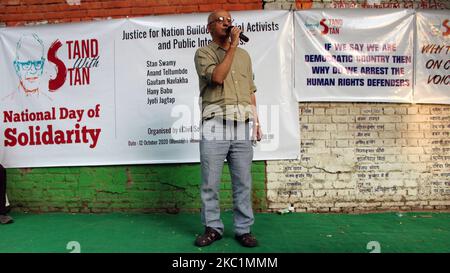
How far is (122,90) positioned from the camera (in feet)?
15.7

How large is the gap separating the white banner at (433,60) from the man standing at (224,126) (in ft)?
7.55

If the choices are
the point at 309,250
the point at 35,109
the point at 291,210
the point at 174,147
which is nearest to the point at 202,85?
the point at 174,147

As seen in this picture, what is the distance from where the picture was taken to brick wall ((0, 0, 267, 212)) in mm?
4691

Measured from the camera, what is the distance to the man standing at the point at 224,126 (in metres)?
3.44

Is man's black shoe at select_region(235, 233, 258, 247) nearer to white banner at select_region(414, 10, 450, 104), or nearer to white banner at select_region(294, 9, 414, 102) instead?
white banner at select_region(294, 9, 414, 102)

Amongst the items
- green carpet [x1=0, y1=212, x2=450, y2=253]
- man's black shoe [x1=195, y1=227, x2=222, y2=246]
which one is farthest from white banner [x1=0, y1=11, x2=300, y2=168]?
man's black shoe [x1=195, y1=227, x2=222, y2=246]

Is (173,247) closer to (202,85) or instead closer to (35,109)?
(202,85)

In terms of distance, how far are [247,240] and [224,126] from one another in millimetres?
1042

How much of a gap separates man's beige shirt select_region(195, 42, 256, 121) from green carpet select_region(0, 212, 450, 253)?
1.21 meters

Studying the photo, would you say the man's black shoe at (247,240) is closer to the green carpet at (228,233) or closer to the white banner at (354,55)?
the green carpet at (228,233)

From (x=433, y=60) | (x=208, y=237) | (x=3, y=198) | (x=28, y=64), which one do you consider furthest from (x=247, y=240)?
(x=28, y=64)

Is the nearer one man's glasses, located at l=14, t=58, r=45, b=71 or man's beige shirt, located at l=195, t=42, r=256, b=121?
man's beige shirt, located at l=195, t=42, r=256, b=121

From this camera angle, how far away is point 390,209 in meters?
4.63

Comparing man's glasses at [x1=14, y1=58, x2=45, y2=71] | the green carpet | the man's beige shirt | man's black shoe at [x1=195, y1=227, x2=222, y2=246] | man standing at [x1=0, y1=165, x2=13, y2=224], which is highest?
man's glasses at [x1=14, y1=58, x2=45, y2=71]
